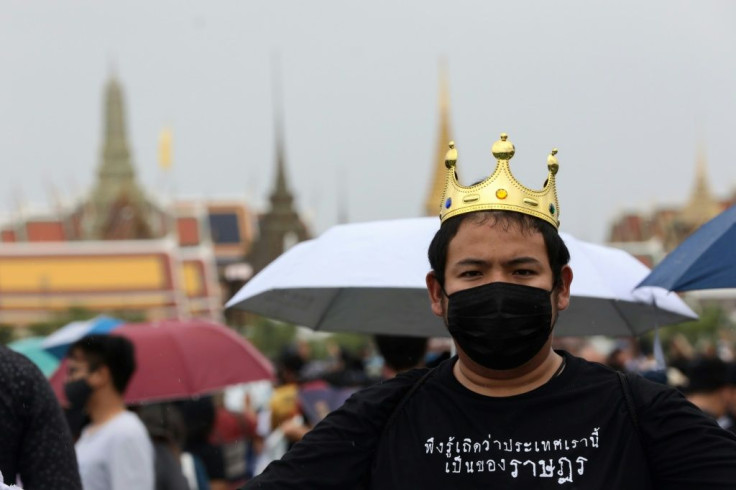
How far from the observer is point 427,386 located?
6.93 feet

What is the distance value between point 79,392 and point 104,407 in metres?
0.08

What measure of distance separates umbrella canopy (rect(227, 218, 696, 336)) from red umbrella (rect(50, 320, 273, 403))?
1803 millimetres

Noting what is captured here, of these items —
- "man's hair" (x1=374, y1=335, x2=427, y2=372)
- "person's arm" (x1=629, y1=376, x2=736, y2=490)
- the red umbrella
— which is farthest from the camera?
the red umbrella

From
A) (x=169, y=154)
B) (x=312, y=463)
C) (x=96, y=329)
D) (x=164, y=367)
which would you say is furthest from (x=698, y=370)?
(x=169, y=154)

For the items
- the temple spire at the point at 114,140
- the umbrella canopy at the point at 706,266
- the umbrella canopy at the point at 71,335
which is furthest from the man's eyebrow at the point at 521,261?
the temple spire at the point at 114,140

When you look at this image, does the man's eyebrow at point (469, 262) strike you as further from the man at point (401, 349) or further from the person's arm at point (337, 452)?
the man at point (401, 349)

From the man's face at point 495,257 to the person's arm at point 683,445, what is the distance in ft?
0.73

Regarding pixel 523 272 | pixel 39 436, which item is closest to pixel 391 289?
pixel 39 436

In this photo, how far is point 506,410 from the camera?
202cm

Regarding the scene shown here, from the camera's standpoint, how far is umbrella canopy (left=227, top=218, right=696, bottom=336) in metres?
3.85

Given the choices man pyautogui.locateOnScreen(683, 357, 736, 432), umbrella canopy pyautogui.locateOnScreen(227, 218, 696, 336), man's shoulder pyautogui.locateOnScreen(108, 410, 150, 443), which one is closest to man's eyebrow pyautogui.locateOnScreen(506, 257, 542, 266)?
umbrella canopy pyautogui.locateOnScreen(227, 218, 696, 336)

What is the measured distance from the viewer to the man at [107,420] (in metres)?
3.93

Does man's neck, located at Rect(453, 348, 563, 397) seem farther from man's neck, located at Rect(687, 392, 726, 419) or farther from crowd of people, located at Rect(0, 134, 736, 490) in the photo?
man's neck, located at Rect(687, 392, 726, 419)

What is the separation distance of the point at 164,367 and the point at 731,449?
4.37 meters
